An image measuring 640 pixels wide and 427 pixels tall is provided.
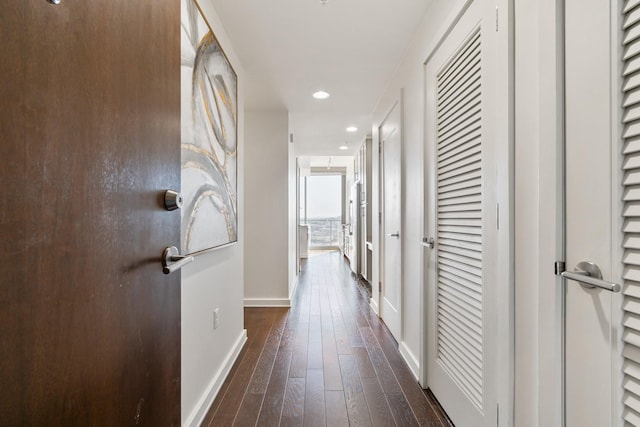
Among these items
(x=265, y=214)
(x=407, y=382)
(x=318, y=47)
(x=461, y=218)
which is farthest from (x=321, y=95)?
(x=407, y=382)

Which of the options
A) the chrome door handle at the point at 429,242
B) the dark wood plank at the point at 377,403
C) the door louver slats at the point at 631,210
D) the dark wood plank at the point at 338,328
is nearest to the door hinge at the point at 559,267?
the door louver slats at the point at 631,210

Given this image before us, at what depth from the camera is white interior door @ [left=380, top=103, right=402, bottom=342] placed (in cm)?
264

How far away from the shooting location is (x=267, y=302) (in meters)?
3.75

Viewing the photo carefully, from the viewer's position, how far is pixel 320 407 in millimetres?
1803

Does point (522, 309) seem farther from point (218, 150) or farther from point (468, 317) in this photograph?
point (218, 150)

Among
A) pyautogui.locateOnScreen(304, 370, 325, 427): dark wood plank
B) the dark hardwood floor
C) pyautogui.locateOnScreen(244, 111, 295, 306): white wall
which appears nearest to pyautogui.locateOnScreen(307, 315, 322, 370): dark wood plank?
the dark hardwood floor

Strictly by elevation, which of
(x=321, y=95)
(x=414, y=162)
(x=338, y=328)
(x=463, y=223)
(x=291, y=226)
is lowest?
(x=338, y=328)

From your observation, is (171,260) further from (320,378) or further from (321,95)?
(321,95)

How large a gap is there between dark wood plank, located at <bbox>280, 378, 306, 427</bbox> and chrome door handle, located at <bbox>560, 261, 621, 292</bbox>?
1446mm

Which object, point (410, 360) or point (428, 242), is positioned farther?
point (410, 360)

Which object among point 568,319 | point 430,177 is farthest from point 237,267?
point 568,319

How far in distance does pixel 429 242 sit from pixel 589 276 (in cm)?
113

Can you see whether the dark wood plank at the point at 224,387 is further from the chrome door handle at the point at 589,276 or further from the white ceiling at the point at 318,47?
the white ceiling at the point at 318,47

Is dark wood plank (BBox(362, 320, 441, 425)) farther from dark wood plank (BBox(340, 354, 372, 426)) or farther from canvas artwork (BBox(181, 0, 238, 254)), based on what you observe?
canvas artwork (BBox(181, 0, 238, 254))
